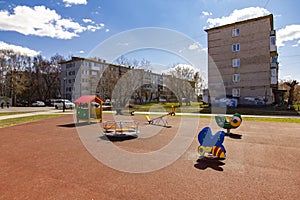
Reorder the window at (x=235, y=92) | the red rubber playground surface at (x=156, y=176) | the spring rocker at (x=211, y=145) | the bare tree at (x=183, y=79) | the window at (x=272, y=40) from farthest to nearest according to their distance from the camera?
the bare tree at (x=183, y=79) → the window at (x=235, y=92) → the window at (x=272, y=40) → the spring rocker at (x=211, y=145) → the red rubber playground surface at (x=156, y=176)

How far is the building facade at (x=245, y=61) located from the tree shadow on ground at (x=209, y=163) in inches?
1126

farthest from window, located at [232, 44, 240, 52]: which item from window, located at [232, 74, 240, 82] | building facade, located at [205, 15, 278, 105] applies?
window, located at [232, 74, 240, 82]

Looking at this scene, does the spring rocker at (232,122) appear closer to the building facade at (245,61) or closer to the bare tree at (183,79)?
the building facade at (245,61)

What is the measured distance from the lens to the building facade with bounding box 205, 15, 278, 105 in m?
30.2

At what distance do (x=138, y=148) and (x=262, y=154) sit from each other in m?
4.73

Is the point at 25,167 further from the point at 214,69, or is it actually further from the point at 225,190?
the point at 214,69

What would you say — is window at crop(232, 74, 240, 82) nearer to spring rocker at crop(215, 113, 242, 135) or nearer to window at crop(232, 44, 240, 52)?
window at crop(232, 44, 240, 52)

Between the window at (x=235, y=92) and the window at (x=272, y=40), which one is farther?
the window at (x=235, y=92)

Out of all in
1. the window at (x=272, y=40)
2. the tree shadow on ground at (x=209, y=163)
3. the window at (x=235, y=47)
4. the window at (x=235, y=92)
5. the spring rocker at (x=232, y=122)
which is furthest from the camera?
the window at (x=235, y=47)

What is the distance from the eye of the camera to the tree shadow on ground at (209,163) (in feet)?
18.9

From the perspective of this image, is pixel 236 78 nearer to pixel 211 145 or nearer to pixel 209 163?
pixel 211 145

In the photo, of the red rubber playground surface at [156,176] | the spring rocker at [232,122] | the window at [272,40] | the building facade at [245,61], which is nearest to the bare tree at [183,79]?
the building facade at [245,61]

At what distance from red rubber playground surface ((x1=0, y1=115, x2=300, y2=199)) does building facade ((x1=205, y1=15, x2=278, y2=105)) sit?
25.9 m

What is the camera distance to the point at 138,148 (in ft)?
25.8
